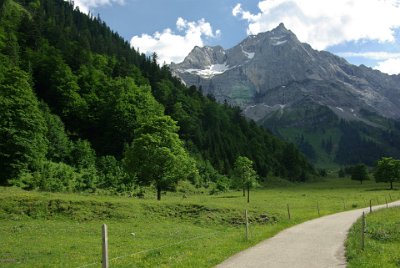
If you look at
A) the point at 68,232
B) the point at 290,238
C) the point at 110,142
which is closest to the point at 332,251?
the point at 290,238

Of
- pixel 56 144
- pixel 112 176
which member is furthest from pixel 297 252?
pixel 56 144

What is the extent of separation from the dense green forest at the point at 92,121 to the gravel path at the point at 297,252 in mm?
33729

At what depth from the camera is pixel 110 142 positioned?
98.8 meters

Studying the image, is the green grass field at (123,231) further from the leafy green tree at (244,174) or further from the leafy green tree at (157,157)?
the leafy green tree at (244,174)

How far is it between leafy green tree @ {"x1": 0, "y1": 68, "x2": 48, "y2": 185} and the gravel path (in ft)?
146

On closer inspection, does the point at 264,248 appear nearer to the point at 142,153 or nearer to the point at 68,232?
the point at 68,232

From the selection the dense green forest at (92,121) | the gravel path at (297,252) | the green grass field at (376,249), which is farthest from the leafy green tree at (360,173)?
the gravel path at (297,252)

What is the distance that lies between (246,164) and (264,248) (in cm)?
7030

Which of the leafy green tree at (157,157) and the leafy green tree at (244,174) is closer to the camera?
the leafy green tree at (157,157)

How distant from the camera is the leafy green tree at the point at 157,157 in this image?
2372 inches

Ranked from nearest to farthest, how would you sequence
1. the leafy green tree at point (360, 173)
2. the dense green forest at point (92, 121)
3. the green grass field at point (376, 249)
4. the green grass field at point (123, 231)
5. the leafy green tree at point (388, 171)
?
the green grass field at point (376, 249) < the green grass field at point (123, 231) < the dense green forest at point (92, 121) < the leafy green tree at point (388, 171) < the leafy green tree at point (360, 173)

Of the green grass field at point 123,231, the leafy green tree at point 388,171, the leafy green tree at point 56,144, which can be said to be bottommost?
the green grass field at point 123,231

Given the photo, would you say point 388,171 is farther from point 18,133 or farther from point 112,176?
point 18,133

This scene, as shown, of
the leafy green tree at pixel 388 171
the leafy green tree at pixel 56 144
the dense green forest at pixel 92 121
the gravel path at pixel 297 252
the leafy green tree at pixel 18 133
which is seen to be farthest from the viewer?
the leafy green tree at pixel 388 171
